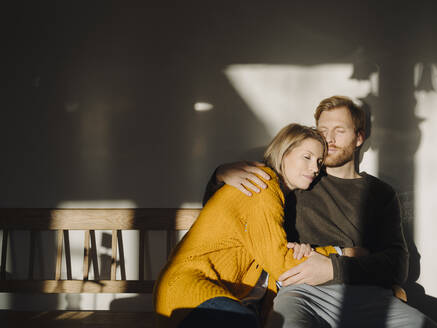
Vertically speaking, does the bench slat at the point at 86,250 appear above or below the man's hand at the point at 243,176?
below

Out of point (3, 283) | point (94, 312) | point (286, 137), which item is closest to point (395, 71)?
point (286, 137)

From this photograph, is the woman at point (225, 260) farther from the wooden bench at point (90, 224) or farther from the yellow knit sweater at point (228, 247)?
the wooden bench at point (90, 224)

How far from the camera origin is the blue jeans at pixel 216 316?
42.8 inches

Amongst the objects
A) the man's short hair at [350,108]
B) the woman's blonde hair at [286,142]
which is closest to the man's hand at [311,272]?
the woman's blonde hair at [286,142]

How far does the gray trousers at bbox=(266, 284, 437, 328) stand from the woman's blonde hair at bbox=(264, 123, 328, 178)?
57 centimetres

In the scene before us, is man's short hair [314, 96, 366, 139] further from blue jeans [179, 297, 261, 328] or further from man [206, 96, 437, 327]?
blue jeans [179, 297, 261, 328]

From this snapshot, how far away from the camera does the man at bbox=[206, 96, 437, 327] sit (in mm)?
1383

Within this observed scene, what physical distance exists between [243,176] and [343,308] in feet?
2.49

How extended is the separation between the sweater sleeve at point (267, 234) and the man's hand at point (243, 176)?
0.05m

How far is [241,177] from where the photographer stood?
1394 mm

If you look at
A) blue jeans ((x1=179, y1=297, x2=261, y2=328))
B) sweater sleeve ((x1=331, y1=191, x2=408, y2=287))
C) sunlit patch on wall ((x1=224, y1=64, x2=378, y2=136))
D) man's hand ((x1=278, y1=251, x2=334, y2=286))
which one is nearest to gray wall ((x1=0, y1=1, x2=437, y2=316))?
sunlit patch on wall ((x1=224, y1=64, x2=378, y2=136))

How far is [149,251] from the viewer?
2102 millimetres

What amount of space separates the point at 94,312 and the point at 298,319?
1211 millimetres

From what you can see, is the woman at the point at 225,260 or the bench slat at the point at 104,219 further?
the bench slat at the point at 104,219
